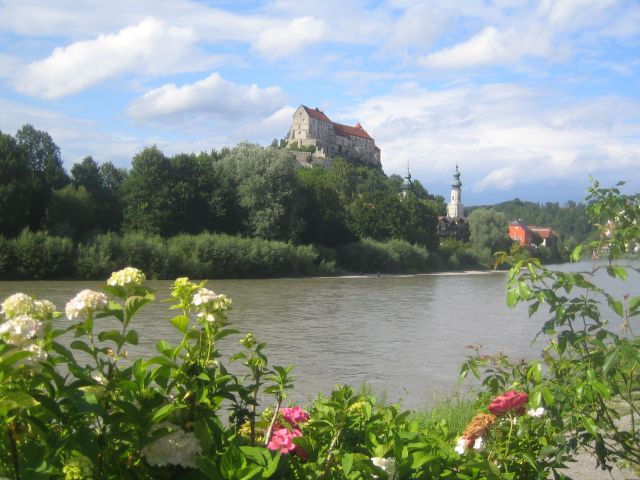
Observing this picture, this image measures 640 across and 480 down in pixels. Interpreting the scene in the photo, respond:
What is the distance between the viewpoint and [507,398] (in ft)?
9.35

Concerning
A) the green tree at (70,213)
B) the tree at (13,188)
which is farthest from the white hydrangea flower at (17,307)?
the tree at (13,188)

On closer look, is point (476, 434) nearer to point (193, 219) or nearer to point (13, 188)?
point (13, 188)

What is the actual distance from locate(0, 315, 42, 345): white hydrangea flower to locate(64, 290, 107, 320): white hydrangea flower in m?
0.18

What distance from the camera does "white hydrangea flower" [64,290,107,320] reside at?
7.02ft

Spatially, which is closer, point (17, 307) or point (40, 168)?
point (17, 307)

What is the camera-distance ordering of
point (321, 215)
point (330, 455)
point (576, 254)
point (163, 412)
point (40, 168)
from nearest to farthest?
1. point (163, 412)
2. point (330, 455)
3. point (576, 254)
4. point (40, 168)
5. point (321, 215)

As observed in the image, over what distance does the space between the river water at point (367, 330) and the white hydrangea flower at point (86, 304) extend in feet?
4.69

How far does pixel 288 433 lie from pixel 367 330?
18.1m

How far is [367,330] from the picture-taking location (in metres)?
20.4

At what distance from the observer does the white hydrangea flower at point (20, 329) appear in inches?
75.6

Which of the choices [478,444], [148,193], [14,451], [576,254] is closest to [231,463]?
[14,451]

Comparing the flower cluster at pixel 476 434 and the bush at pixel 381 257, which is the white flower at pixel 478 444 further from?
the bush at pixel 381 257

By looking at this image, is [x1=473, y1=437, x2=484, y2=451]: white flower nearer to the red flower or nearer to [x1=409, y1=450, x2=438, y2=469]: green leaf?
the red flower

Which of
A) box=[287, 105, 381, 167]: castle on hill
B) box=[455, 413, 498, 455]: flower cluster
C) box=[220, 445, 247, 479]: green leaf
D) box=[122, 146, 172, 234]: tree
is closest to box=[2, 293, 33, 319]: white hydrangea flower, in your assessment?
box=[220, 445, 247, 479]: green leaf
